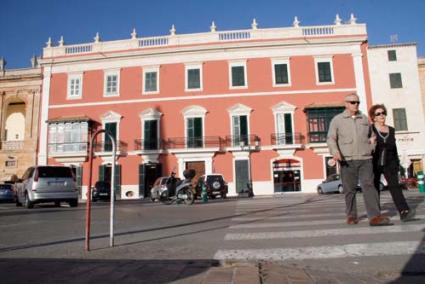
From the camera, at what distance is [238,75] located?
30.2 metres

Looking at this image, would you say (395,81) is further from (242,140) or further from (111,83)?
(111,83)

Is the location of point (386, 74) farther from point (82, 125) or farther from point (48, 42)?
point (48, 42)

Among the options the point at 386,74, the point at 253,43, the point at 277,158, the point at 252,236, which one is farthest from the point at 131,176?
the point at 252,236

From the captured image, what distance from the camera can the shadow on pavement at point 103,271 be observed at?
3.11 m

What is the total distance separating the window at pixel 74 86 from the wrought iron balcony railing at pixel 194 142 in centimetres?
920

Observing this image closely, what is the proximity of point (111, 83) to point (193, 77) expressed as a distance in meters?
7.11

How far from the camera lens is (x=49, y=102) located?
32.1 metres

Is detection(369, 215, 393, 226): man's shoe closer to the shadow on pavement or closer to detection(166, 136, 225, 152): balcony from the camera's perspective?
the shadow on pavement

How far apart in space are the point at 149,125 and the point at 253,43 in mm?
10834

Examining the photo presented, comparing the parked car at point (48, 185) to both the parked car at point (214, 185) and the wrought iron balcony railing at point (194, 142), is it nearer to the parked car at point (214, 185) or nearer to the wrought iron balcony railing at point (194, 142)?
the parked car at point (214, 185)

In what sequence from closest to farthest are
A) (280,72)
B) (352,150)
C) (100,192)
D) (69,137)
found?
1. (352,150)
2. (100,192)
3. (280,72)
4. (69,137)

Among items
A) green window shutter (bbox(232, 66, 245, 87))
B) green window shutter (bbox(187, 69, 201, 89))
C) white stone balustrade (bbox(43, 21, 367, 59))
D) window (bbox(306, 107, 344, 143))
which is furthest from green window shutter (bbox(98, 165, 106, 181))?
window (bbox(306, 107, 344, 143))

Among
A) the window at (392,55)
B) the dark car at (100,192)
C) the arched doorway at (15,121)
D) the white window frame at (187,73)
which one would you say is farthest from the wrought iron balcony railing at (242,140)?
the arched doorway at (15,121)

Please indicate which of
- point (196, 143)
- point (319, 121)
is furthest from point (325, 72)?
point (196, 143)
